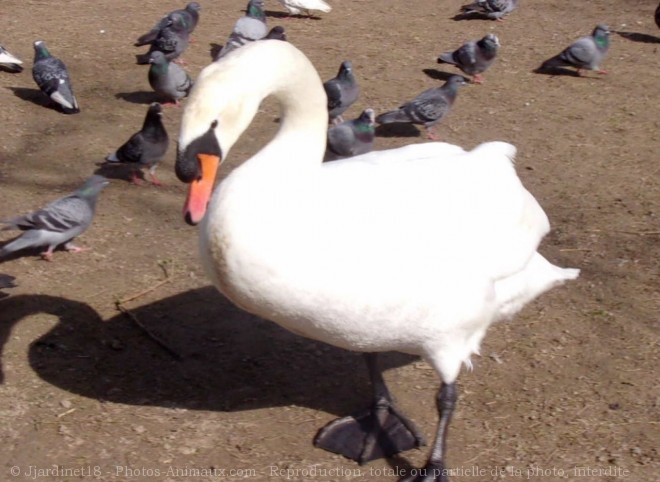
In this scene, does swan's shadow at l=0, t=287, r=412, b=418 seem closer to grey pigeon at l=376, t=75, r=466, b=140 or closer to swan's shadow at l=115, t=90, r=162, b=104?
grey pigeon at l=376, t=75, r=466, b=140

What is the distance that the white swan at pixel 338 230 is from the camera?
353 centimetres

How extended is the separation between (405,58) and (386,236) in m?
6.38

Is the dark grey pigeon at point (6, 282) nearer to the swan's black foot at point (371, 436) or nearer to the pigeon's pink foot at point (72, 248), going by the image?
the pigeon's pink foot at point (72, 248)

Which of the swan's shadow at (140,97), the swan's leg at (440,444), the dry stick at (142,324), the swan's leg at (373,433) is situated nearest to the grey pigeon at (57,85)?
the swan's shadow at (140,97)

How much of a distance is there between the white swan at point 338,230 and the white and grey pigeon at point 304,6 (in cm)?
705

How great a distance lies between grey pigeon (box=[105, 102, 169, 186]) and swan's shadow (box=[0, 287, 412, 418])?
1.78 metres

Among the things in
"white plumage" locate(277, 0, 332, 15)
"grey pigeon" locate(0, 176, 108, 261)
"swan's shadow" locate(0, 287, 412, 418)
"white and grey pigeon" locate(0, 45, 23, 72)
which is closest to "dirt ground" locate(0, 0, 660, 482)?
"swan's shadow" locate(0, 287, 412, 418)

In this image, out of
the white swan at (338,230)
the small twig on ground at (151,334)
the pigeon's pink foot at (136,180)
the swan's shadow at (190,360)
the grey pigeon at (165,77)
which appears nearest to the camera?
the white swan at (338,230)

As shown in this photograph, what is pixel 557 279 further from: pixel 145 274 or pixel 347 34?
pixel 347 34

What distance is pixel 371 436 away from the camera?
4371 mm

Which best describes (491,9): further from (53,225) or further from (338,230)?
(338,230)

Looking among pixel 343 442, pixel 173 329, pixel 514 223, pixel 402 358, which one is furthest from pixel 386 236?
pixel 173 329

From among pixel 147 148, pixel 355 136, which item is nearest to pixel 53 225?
pixel 147 148

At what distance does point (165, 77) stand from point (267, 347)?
3.93 metres
